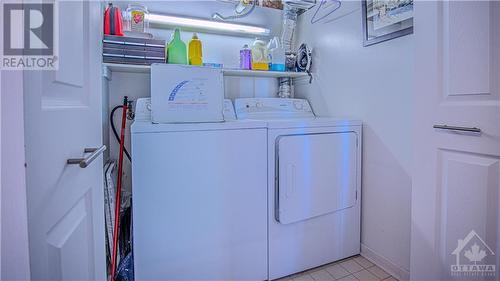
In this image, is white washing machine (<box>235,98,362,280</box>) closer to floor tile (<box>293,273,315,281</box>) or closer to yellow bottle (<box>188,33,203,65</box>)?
floor tile (<box>293,273,315,281</box>)

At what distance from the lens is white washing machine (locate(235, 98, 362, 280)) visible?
5.55 feet

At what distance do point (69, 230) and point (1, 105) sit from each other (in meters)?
0.39

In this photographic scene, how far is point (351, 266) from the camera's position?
1903mm

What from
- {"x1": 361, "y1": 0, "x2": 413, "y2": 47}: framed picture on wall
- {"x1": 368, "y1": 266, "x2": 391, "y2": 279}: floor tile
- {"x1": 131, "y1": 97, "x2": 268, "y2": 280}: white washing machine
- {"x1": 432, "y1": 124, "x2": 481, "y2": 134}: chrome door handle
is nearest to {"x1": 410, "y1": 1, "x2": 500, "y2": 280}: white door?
{"x1": 432, "y1": 124, "x2": 481, "y2": 134}: chrome door handle

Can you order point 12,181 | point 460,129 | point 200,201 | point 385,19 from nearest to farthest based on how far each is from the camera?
point 12,181 < point 460,129 < point 200,201 < point 385,19

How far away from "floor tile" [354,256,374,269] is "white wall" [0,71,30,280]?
1965mm

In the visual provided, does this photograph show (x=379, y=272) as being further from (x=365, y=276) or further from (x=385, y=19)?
(x=385, y=19)

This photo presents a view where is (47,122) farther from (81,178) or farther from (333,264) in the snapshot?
(333,264)

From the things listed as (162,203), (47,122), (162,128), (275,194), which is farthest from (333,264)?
(47,122)

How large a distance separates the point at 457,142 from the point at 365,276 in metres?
1.10

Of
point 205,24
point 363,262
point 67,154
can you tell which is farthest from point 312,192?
point 205,24

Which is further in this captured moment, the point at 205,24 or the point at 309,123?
the point at 205,24

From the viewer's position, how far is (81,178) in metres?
0.82

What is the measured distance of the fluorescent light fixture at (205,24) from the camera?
6.81 feet
